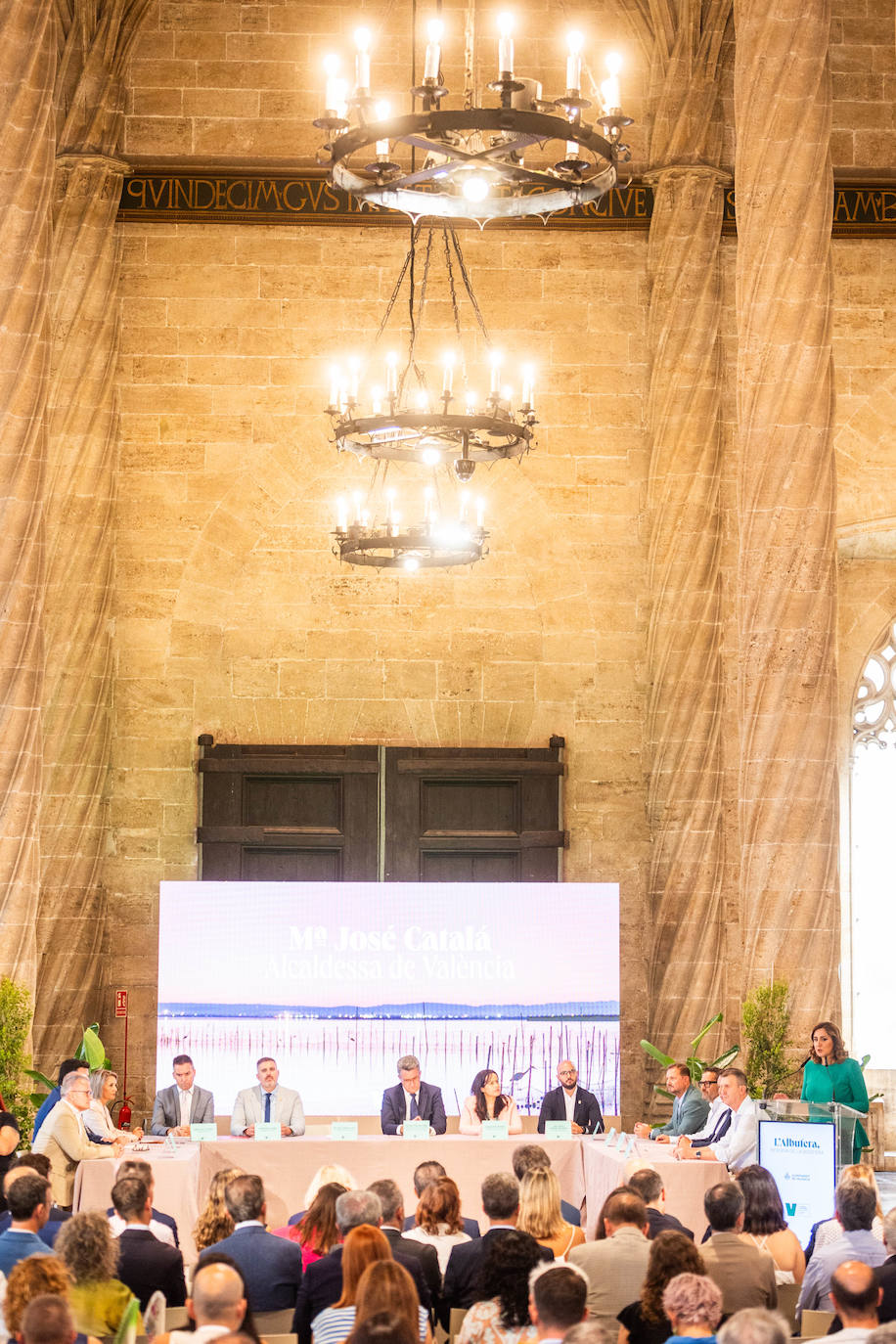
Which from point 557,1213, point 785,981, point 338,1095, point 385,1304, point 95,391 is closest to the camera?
point 385,1304

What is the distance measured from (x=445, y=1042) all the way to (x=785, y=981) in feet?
13.4

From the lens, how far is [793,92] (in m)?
11.4

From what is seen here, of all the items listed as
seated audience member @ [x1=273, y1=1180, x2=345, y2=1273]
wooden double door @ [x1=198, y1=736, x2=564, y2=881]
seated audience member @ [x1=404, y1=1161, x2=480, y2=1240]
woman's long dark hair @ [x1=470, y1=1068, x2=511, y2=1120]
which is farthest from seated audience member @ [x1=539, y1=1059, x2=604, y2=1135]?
seated audience member @ [x1=273, y1=1180, x2=345, y2=1273]

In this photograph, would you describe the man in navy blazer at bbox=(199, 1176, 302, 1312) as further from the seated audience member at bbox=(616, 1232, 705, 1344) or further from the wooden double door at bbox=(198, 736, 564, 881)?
the wooden double door at bbox=(198, 736, 564, 881)

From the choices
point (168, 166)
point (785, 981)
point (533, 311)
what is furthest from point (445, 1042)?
point (168, 166)

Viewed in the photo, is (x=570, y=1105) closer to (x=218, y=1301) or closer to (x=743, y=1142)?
(x=743, y=1142)

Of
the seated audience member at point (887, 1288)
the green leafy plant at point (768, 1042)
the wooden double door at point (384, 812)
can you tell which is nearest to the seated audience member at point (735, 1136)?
the green leafy plant at point (768, 1042)

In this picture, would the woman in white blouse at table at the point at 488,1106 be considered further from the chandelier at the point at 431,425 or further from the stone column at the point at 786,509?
the chandelier at the point at 431,425

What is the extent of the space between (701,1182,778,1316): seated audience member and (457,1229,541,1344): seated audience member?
96cm

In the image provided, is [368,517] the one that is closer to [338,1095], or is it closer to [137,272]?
[137,272]

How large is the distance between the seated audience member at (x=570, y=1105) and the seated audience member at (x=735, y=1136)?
167 cm

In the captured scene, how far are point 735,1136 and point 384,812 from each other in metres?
6.84

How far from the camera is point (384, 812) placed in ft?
53.0

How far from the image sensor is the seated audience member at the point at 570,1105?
38.6 ft
